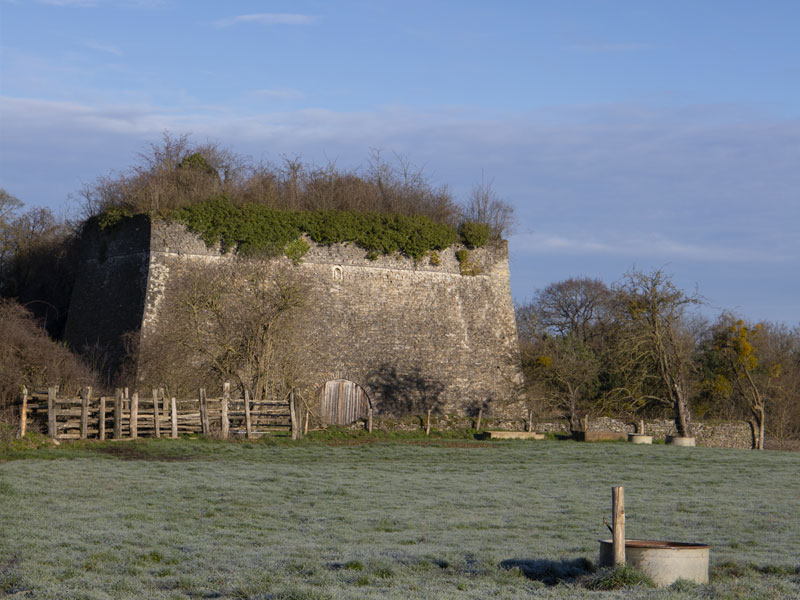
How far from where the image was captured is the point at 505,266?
126 ft

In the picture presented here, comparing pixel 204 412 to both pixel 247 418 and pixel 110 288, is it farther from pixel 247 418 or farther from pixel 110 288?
pixel 110 288

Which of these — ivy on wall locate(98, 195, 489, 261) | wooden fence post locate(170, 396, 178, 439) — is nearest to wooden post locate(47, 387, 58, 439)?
wooden fence post locate(170, 396, 178, 439)

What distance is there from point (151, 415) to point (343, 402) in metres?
9.21

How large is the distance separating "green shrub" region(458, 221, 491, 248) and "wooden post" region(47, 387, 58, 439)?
18.5 meters

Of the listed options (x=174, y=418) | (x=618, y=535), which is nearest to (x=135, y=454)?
(x=174, y=418)

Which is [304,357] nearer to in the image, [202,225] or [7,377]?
[202,225]

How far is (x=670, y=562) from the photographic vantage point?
8.97m

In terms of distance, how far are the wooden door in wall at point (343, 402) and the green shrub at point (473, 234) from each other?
311 inches

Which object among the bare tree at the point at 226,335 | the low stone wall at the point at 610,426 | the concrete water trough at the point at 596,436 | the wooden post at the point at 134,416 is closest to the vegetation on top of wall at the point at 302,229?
the bare tree at the point at 226,335

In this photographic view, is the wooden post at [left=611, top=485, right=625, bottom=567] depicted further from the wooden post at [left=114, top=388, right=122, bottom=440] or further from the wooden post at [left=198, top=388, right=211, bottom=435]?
the wooden post at [left=198, top=388, right=211, bottom=435]

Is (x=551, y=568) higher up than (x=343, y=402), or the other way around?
(x=343, y=402)

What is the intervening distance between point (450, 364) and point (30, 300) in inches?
688

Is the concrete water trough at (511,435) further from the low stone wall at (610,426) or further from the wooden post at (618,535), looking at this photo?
the wooden post at (618,535)

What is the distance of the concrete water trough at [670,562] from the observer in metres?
8.95
